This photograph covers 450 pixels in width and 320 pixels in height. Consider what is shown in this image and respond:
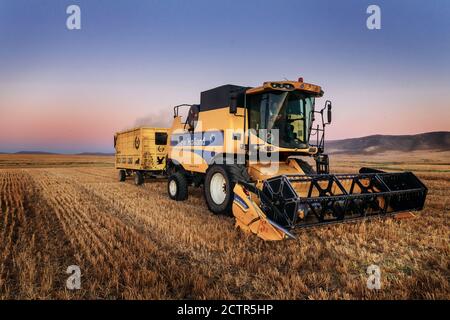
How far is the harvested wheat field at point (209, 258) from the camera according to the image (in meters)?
3.14

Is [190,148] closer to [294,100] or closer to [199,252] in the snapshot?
[294,100]

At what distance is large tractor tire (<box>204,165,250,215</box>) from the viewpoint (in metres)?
6.02

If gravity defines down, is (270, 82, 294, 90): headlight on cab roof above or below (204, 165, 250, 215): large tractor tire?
above

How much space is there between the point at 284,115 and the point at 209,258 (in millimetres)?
3668

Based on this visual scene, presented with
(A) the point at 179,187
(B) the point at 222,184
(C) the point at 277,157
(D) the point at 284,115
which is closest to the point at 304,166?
(C) the point at 277,157

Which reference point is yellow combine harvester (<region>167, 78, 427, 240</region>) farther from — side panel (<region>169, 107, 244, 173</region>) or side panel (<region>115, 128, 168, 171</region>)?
side panel (<region>115, 128, 168, 171</region>)

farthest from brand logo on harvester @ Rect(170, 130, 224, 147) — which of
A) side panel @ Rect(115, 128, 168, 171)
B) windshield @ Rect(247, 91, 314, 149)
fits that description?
side panel @ Rect(115, 128, 168, 171)

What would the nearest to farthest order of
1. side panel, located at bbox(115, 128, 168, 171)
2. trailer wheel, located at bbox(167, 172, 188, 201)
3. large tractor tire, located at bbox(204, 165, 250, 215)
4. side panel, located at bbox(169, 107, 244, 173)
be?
1. large tractor tire, located at bbox(204, 165, 250, 215)
2. side panel, located at bbox(169, 107, 244, 173)
3. trailer wheel, located at bbox(167, 172, 188, 201)
4. side panel, located at bbox(115, 128, 168, 171)

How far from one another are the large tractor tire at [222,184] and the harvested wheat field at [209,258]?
0.32 metres

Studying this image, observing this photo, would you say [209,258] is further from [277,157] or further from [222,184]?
[277,157]

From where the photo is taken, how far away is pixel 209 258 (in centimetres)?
411

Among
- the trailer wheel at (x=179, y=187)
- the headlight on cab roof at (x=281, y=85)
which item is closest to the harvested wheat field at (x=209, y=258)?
the trailer wheel at (x=179, y=187)

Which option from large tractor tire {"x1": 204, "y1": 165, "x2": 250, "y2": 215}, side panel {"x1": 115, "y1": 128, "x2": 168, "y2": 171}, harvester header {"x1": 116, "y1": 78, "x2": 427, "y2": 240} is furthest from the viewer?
side panel {"x1": 115, "y1": 128, "x2": 168, "y2": 171}

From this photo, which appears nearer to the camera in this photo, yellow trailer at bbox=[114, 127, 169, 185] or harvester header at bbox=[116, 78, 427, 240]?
harvester header at bbox=[116, 78, 427, 240]
